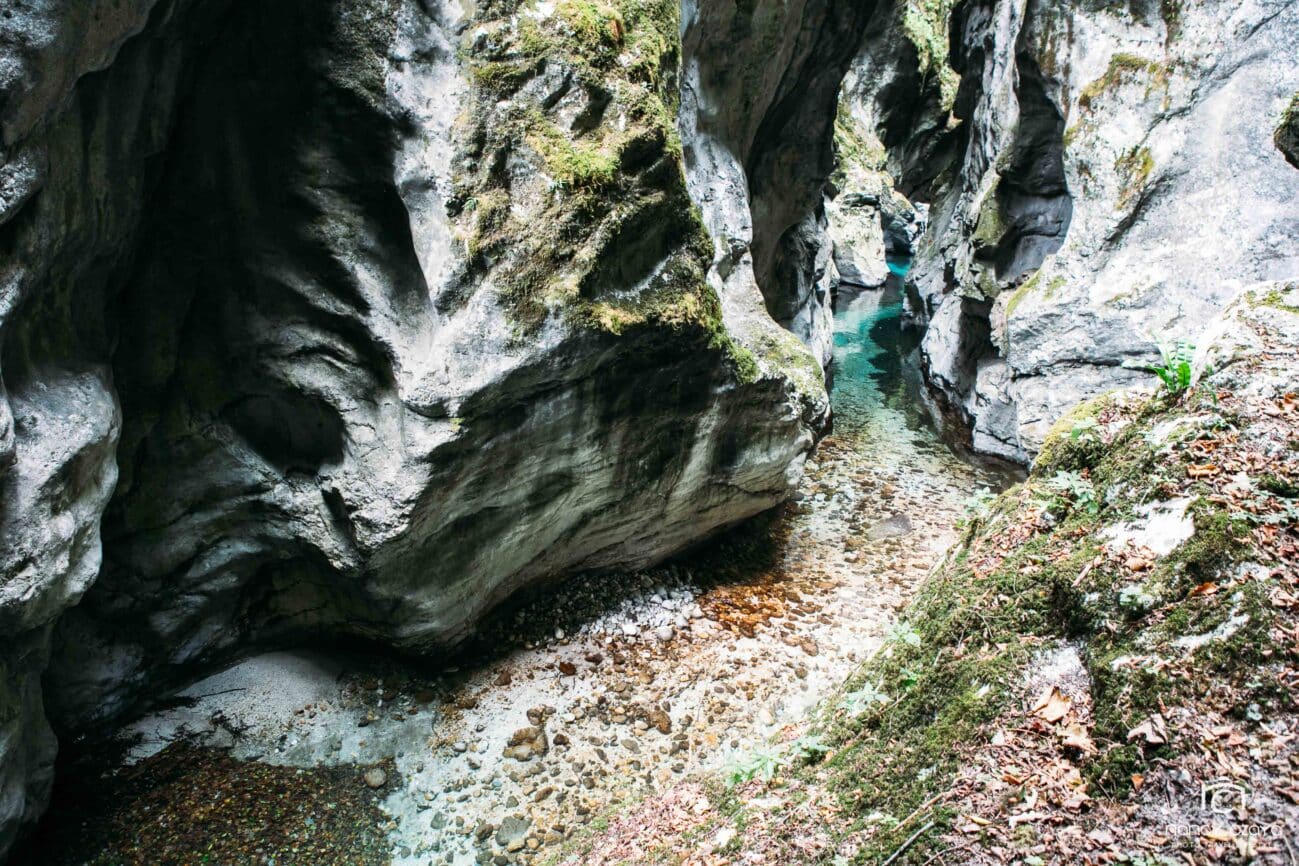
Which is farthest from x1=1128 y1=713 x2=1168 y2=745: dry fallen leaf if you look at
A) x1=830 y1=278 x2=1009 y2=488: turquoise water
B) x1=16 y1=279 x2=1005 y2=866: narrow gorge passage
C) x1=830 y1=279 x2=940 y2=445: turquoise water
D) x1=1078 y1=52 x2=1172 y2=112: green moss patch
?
x1=830 y1=279 x2=940 y2=445: turquoise water

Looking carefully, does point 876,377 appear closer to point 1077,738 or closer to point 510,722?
point 510,722

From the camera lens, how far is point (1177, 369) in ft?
11.6

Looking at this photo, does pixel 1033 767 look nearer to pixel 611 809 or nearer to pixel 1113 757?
pixel 1113 757

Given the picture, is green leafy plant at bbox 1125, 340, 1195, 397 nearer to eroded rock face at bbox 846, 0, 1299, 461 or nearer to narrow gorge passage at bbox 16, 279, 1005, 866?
narrow gorge passage at bbox 16, 279, 1005, 866

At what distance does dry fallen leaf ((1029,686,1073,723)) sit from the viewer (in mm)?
2797

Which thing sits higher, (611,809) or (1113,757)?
(1113,757)

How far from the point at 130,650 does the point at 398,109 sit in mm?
5695

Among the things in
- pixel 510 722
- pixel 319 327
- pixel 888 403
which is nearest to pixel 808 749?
pixel 510 722

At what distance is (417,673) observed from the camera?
7672 millimetres

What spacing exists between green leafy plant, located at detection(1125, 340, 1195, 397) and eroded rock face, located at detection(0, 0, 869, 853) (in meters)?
4.23

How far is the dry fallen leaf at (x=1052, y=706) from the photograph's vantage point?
2.80 metres

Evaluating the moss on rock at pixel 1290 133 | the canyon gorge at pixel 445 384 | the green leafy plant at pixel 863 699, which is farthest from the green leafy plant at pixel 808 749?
the moss on rock at pixel 1290 133

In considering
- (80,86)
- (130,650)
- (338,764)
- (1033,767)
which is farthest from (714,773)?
(80,86)

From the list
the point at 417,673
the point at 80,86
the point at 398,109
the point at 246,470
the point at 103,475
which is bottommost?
the point at 417,673
